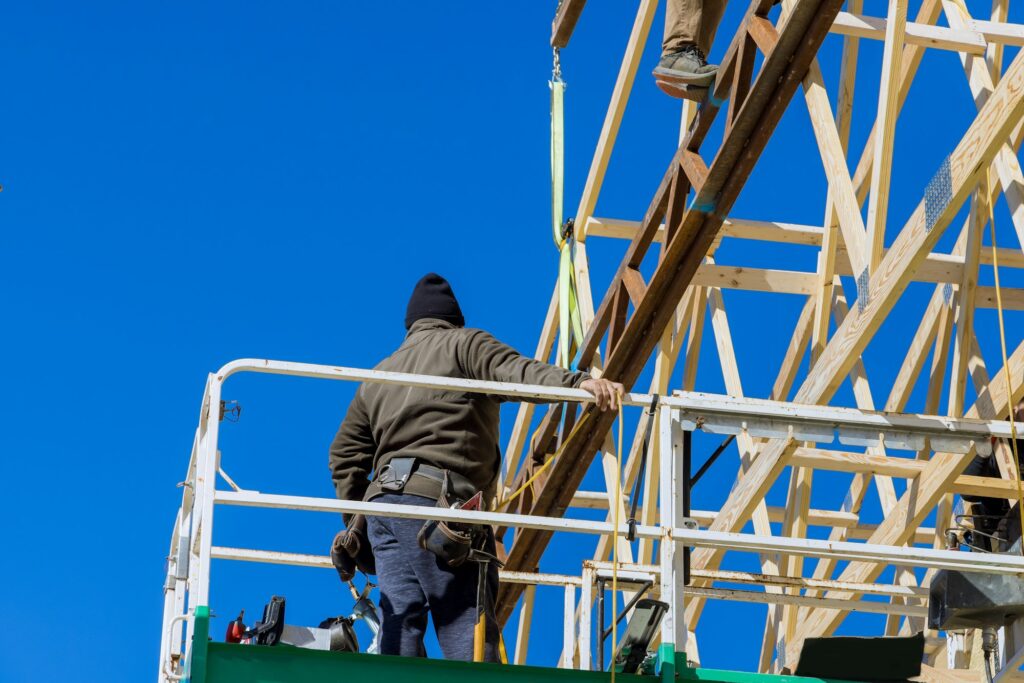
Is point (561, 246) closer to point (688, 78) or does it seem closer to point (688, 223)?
point (688, 223)

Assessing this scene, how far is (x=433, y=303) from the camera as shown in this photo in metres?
8.15

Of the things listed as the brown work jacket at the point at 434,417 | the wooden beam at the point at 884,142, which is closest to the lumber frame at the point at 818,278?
the wooden beam at the point at 884,142

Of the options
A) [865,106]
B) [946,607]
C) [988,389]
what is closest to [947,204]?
[946,607]

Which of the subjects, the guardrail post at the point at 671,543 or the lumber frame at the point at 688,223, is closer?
the guardrail post at the point at 671,543

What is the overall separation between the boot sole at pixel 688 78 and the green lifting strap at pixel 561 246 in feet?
7.58

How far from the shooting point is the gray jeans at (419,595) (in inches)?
291

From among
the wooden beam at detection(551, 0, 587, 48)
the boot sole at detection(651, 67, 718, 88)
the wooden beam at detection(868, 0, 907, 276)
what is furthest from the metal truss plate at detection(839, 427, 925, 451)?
the wooden beam at detection(551, 0, 587, 48)

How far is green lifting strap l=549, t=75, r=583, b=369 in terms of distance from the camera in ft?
41.9

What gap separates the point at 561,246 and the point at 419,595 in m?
6.16

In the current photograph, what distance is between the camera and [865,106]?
57531 mm

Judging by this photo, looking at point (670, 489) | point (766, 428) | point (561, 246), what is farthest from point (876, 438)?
point (561, 246)

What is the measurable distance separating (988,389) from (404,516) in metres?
4.97

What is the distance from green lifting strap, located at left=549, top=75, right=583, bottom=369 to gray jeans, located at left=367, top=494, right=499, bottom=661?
520 centimetres

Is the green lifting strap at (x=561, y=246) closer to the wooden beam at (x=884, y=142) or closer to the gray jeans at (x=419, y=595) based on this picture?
the wooden beam at (x=884, y=142)
